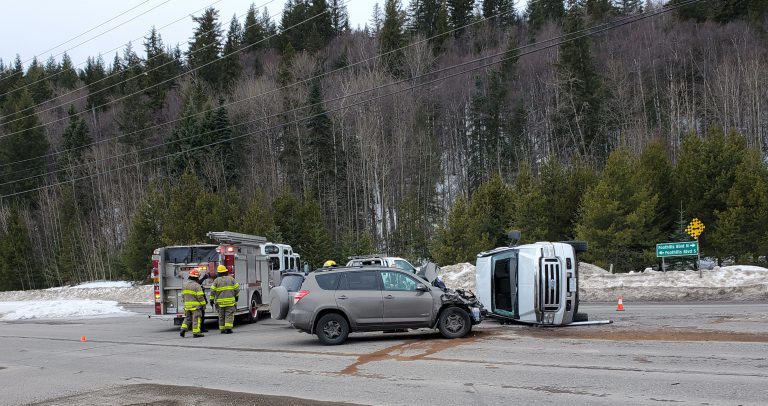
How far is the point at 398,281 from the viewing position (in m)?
14.1

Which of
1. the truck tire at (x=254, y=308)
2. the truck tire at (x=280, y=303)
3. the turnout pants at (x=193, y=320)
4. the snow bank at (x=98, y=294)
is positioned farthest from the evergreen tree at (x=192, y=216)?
the truck tire at (x=280, y=303)

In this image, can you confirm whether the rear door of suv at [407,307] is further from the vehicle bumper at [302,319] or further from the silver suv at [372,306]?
the vehicle bumper at [302,319]

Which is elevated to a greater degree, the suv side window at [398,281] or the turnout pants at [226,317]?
the suv side window at [398,281]

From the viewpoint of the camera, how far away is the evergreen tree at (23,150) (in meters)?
69.6

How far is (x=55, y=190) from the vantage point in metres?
73.6

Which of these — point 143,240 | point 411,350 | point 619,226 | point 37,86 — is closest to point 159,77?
point 37,86

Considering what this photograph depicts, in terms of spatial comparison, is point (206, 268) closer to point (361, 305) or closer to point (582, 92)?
point (361, 305)

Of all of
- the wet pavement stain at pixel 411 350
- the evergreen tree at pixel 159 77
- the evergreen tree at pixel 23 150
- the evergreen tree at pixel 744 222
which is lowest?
the wet pavement stain at pixel 411 350

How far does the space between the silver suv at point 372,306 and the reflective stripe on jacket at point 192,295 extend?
4.11 metres

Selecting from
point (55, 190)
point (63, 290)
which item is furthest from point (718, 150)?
point (55, 190)

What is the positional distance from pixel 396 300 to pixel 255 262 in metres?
8.52

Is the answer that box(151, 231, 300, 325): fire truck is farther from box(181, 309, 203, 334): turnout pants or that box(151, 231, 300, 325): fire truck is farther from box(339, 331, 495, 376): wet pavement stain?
box(339, 331, 495, 376): wet pavement stain

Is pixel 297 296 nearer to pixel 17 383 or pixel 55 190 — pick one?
pixel 17 383

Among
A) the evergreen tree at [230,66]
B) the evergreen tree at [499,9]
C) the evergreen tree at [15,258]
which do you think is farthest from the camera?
the evergreen tree at [499,9]
